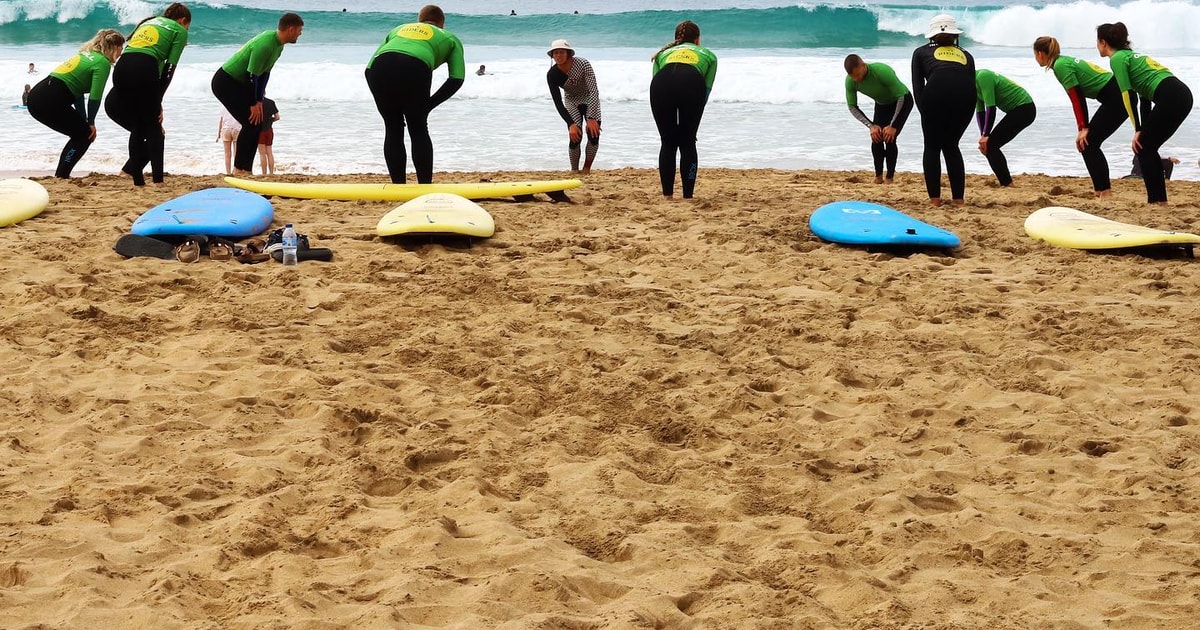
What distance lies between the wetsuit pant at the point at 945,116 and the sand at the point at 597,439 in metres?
1.45

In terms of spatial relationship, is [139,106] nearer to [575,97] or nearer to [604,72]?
[575,97]

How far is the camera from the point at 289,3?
3072 cm

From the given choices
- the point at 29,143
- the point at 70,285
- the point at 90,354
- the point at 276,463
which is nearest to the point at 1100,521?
the point at 276,463

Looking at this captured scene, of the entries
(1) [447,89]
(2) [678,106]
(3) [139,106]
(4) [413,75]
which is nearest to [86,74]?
(3) [139,106]

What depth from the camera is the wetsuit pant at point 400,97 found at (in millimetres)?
7438

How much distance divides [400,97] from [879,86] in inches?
156

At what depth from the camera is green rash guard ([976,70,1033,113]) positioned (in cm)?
850

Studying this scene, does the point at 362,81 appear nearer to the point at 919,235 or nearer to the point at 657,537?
the point at 919,235

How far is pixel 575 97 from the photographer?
10109 mm

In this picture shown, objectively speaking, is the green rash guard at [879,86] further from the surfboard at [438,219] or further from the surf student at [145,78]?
the surf student at [145,78]

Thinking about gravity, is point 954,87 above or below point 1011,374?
above

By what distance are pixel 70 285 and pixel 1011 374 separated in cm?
415

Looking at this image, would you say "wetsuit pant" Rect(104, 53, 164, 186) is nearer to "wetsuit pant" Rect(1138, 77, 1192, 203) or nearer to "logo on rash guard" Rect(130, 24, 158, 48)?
"logo on rash guard" Rect(130, 24, 158, 48)

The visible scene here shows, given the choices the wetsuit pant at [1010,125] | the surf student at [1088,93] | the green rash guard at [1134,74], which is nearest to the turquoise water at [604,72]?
the wetsuit pant at [1010,125]
